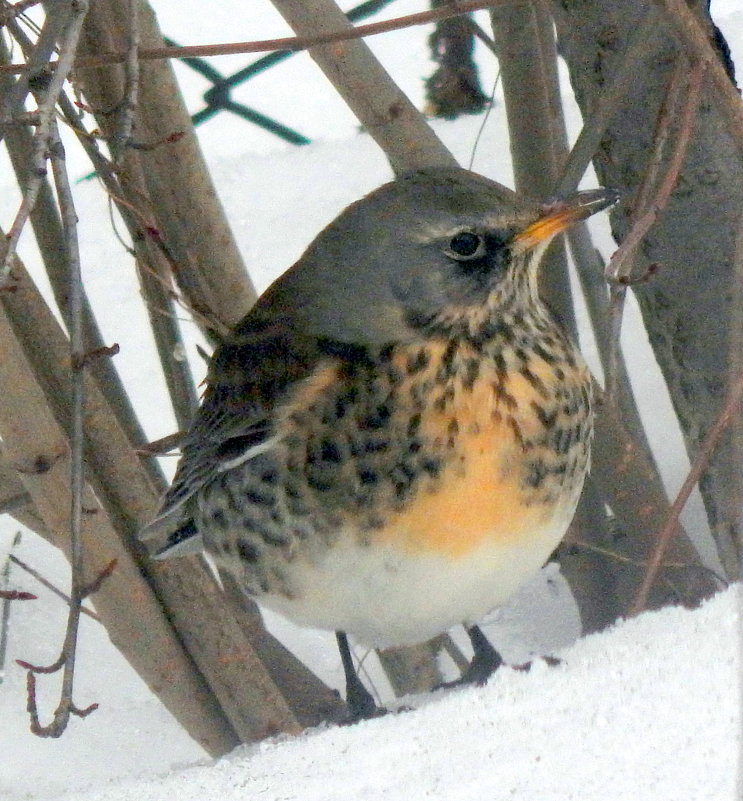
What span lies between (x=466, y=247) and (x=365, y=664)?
1337mm

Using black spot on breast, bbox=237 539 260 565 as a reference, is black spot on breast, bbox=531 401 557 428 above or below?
above

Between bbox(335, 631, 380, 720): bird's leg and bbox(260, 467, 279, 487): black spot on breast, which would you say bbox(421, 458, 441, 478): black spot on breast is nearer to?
bbox(260, 467, 279, 487): black spot on breast

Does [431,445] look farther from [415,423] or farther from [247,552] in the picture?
[247,552]

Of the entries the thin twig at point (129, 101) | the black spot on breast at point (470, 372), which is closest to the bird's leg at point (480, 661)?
the black spot on breast at point (470, 372)

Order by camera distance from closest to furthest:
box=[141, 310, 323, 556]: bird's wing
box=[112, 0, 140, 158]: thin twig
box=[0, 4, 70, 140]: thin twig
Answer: box=[0, 4, 70, 140]: thin twig
box=[112, 0, 140, 158]: thin twig
box=[141, 310, 323, 556]: bird's wing

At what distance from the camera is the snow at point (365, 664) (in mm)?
1364

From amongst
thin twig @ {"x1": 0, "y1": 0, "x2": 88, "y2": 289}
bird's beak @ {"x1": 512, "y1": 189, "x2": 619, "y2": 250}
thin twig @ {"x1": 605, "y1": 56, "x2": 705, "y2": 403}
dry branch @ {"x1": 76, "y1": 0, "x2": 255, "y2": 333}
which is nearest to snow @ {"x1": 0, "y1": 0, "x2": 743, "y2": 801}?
thin twig @ {"x1": 605, "y1": 56, "x2": 705, "y2": 403}

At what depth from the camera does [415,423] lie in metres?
1.64

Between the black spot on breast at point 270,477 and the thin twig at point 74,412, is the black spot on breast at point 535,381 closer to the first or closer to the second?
the black spot on breast at point 270,477

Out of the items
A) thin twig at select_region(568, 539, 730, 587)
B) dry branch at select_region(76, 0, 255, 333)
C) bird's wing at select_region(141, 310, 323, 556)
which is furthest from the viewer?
thin twig at select_region(568, 539, 730, 587)

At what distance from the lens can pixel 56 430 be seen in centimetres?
176

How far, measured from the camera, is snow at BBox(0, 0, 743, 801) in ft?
4.48

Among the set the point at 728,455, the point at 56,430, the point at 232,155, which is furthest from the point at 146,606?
the point at 232,155

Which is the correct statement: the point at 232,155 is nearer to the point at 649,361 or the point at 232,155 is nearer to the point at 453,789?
the point at 649,361
